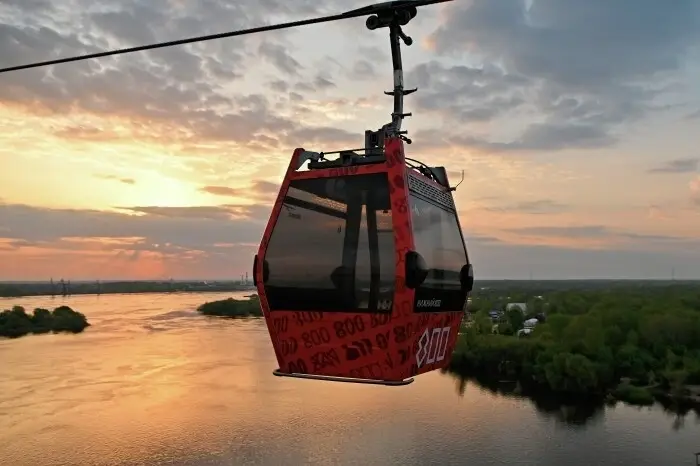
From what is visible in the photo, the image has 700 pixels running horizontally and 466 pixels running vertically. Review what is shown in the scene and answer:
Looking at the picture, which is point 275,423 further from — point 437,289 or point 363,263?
point 363,263

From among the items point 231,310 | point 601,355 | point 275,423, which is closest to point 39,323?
point 231,310

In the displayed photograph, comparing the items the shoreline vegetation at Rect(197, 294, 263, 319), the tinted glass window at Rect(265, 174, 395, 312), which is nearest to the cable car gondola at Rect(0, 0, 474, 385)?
the tinted glass window at Rect(265, 174, 395, 312)

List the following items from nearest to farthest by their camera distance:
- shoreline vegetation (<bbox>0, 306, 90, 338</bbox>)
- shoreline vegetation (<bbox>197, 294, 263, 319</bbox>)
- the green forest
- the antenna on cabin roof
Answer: the antenna on cabin roof < the green forest < shoreline vegetation (<bbox>0, 306, 90, 338</bbox>) < shoreline vegetation (<bbox>197, 294, 263, 319</bbox>)

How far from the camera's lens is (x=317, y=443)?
16531 millimetres

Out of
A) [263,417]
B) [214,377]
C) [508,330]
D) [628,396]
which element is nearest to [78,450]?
Result: [263,417]

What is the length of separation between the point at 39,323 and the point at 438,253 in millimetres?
45515

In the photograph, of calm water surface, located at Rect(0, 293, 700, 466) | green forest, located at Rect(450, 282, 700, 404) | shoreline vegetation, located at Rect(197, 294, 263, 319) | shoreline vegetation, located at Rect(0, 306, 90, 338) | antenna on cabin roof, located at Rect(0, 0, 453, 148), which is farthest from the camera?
shoreline vegetation, located at Rect(197, 294, 263, 319)

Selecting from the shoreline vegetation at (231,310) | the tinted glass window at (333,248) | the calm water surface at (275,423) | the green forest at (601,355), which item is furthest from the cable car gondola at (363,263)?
the shoreline vegetation at (231,310)

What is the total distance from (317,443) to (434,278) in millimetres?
14845

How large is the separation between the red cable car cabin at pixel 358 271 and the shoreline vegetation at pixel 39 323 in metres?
41.8

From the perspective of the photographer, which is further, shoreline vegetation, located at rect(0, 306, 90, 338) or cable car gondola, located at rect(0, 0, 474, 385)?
shoreline vegetation, located at rect(0, 306, 90, 338)

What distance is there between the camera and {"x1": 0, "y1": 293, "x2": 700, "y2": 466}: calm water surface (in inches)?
633

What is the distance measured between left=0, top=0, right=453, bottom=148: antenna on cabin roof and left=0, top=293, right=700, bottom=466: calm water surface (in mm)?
14040

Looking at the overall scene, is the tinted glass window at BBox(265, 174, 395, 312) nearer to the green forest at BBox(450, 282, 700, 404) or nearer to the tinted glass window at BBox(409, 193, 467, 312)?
the tinted glass window at BBox(409, 193, 467, 312)
